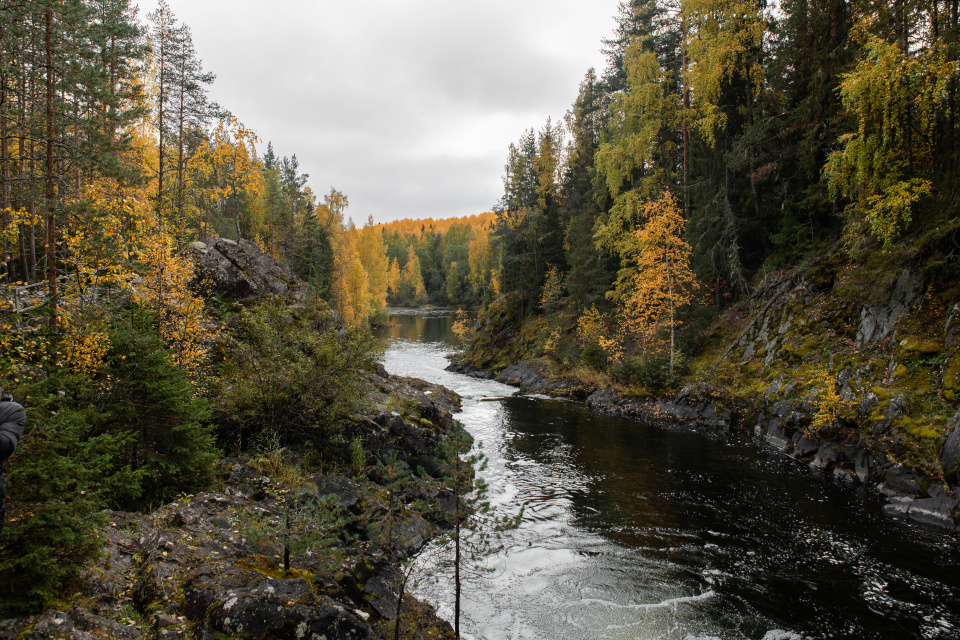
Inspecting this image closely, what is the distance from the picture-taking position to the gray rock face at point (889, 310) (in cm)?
1474

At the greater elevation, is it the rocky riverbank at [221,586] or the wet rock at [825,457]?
the rocky riverbank at [221,586]

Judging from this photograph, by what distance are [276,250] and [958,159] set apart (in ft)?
160

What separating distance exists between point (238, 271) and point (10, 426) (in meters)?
19.6

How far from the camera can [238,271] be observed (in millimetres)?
21609

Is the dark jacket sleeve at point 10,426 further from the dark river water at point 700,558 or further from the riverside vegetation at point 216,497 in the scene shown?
the dark river water at point 700,558

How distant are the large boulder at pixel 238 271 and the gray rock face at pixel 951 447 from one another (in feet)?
75.2

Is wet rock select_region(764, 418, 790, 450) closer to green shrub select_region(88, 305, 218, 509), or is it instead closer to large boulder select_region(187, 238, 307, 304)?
green shrub select_region(88, 305, 218, 509)

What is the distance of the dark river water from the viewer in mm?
8102

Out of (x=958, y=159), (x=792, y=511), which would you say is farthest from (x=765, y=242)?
(x=792, y=511)

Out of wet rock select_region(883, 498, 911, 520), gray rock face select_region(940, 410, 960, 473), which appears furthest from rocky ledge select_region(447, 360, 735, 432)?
gray rock face select_region(940, 410, 960, 473)

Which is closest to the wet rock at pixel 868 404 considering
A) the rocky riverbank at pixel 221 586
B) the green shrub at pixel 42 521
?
the rocky riverbank at pixel 221 586

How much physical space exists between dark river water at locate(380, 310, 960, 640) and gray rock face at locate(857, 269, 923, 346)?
517 centimetres

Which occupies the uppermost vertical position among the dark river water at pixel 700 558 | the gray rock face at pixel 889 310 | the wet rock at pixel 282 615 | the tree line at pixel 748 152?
the tree line at pixel 748 152

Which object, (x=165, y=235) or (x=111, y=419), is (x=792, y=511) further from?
(x=165, y=235)
